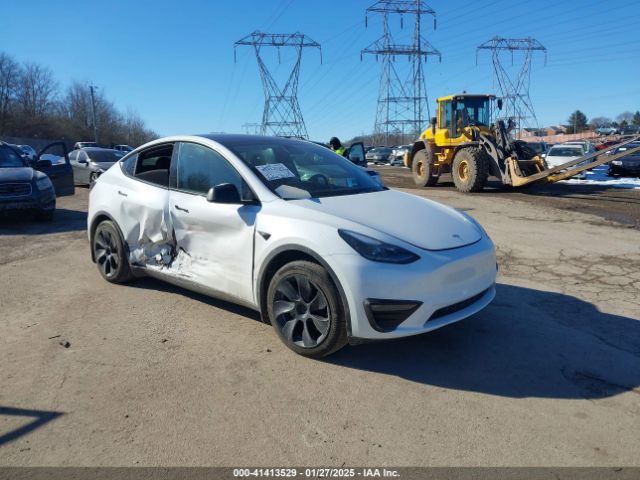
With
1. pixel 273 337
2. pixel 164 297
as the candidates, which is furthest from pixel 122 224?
pixel 273 337

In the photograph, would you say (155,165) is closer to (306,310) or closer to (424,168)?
(306,310)

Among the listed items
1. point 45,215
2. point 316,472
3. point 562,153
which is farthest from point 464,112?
point 316,472

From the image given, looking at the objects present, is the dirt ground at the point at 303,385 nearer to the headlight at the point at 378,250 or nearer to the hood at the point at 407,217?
the hood at the point at 407,217

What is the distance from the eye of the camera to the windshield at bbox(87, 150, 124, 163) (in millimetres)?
17078

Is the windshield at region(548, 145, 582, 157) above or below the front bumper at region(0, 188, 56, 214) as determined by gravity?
above

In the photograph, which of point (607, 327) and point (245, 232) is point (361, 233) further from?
point (607, 327)

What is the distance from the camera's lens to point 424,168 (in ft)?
60.8

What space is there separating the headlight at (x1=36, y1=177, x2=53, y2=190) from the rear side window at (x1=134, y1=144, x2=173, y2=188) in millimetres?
5404

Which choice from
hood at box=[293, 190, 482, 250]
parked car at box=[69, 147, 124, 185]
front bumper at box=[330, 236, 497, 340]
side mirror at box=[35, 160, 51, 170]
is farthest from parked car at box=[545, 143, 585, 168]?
front bumper at box=[330, 236, 497, 340]

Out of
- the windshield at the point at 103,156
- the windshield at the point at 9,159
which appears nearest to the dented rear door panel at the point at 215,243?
the windshield at the point at 9,159

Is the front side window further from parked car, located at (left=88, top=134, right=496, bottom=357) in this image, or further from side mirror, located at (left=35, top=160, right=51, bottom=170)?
side mirror, located at (left=35, top=160, right=51, bottom=170)

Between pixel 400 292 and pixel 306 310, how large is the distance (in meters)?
0.72

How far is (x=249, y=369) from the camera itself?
346cm

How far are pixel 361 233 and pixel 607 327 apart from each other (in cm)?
240
